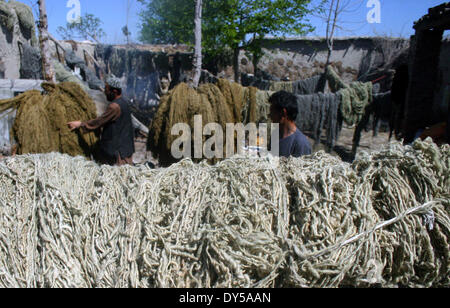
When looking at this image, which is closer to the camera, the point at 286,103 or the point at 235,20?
the point at 286,103

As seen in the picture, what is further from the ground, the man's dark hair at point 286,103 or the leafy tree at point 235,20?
the leafy tree at point 235,20

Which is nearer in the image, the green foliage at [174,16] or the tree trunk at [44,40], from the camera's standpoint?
the tree trunk at [44,40]

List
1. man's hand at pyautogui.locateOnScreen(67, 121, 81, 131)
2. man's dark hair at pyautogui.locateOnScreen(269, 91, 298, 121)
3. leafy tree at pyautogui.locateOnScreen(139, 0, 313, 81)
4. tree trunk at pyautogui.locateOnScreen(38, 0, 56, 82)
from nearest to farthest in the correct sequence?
man's dark hair at pyautogui.locateOnScreen(269, 91, 298, 121), man's hand at pyautogui.locateOnScreen(67, 121, 81, 131), tree trunk at pyautogui.locateOnScreen(38, 0, 56, 82), leafy tree at pyautogui.locateOnScreen(139, 0, 313, 81)

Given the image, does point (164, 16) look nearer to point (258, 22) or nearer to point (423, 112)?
point (258, 22)

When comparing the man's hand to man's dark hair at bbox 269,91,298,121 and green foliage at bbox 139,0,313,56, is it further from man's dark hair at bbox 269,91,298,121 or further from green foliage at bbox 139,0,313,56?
green foliage at bbox 139,0,313,56

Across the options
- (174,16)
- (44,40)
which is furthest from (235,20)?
(44,40)

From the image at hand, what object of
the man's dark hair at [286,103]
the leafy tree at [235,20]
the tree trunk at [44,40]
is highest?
the leafy tree at [235,20]

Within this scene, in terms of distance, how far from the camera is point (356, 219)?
1.39m

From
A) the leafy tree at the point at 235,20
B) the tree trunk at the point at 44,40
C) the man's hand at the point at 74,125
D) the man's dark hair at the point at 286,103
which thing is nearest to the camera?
the man's dark hair at the point at 286,103

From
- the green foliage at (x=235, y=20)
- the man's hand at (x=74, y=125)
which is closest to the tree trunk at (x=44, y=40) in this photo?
the man's hand at (x=74, y=125)

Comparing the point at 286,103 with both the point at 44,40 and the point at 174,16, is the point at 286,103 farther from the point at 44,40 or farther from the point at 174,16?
the point at 174,16

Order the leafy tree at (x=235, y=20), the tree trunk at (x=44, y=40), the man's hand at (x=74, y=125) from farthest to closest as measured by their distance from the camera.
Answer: the leafy tree at (x=235, y=20), the tree trunk at (x=44, y=40), the man's hand at (x=74, y=125)

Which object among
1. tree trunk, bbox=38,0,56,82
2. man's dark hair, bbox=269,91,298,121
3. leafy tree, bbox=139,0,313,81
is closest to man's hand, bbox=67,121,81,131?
tree trunk, bbox=38,0,56,82

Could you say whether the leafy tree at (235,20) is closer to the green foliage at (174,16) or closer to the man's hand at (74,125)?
the green foliage at (174,16)
